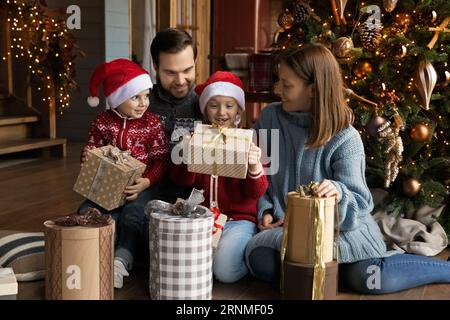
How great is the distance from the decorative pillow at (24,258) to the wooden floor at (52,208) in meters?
0.04

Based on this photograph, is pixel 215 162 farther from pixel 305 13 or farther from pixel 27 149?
pixel 27 149

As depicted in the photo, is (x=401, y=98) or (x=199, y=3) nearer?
(x=401, y=98)

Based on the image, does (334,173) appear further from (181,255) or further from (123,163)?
(123,163)

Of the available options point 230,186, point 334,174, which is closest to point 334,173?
point 334,174

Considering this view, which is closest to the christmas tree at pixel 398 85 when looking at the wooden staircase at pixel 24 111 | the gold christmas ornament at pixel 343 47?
the gold christmas ornament at pixel 343 47

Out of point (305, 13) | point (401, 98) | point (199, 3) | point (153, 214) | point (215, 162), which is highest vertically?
point (199, 3)

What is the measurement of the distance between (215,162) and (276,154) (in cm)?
30

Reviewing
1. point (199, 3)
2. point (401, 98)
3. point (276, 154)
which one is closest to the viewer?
point (276, 154)

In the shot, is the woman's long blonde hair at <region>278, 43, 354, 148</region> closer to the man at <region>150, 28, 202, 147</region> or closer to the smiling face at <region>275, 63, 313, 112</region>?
the smiling face at <region>275, 63, 313, 112</region>

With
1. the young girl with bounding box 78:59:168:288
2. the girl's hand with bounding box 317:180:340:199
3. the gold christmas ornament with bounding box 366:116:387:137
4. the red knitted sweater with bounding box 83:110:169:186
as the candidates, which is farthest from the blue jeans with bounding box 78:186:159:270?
the gold christmas ornament with bounding box 366:116:387:137

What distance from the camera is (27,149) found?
18.0 feet

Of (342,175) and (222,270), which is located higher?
(342,175)
